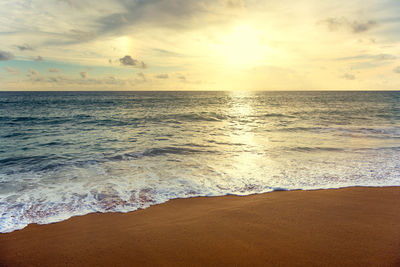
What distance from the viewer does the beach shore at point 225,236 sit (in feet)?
12.2

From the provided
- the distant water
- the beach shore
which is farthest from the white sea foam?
the beach shore

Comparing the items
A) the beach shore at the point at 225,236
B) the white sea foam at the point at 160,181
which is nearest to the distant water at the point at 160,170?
the white sea foam at the point at 160,181

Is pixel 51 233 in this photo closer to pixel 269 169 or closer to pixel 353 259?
pixel 353 259

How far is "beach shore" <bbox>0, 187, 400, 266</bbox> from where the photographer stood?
3.73m

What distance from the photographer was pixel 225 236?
4305 mm

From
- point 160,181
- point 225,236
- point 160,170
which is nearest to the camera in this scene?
point 225,236

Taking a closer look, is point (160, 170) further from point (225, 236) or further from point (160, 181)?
point (225, 236)

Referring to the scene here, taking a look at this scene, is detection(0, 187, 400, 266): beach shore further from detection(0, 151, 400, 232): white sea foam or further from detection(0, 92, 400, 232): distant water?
detection(0, 92, 400, 232): distant water

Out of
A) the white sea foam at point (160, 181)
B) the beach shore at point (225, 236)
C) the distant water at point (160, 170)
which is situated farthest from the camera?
the distant water at point (160, 170)

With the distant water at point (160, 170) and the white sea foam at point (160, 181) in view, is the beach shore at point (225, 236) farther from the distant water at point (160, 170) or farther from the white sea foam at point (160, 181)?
the distant water at point (160, 170)

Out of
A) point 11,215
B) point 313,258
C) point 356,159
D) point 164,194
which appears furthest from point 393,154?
point 11,215

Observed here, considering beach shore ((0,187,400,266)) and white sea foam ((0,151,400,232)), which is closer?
beach shore ((0,187,400,266))

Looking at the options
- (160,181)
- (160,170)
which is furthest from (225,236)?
(160,170)

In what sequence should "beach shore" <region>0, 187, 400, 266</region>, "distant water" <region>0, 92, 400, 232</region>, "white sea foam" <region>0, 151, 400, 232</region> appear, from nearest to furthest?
"beach shore" <region>0, 187, 400, 266</region> → "white sea foam" <region>0, 151, 400, 232</region> → "distant water" <region>0, 92, 400, 232</region>
